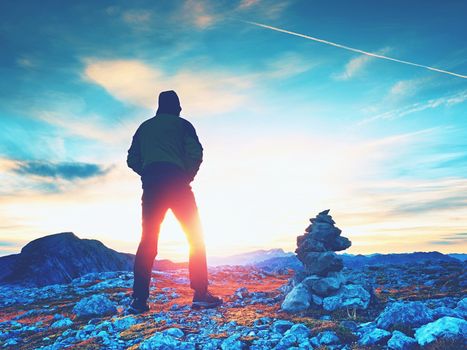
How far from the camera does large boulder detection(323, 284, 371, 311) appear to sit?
9703mm

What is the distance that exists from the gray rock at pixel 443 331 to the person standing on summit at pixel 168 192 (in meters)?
5.69

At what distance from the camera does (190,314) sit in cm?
938

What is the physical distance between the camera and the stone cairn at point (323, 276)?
1006 cm

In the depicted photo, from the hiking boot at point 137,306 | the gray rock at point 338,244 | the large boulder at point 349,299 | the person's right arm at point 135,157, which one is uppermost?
the person's right arm at point 135,157

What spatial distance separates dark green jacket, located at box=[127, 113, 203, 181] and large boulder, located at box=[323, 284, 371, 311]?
5.86 m

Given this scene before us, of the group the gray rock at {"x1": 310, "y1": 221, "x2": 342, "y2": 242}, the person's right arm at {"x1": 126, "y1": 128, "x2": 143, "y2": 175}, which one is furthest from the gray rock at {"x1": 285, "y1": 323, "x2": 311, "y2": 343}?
the gray rock at {"x1": 310, "y1": 221, "x2": 342, "y2": 242}

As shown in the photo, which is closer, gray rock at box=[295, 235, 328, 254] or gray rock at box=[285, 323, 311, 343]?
gray rock at box=[285, 323, 311, 343]

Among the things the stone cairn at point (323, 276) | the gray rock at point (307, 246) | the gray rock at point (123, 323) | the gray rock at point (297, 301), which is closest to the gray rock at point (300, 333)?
the stone cairn at point (323, 276)

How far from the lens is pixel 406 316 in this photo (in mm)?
6699

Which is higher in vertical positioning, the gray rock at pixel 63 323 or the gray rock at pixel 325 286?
the gray rock at pixel 325 286

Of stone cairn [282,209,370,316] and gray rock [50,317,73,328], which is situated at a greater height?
stone cairn [282,209,370,316]

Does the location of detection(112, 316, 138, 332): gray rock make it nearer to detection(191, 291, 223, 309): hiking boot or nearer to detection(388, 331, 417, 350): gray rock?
detection(191, 291, 223, 309): hiking boot

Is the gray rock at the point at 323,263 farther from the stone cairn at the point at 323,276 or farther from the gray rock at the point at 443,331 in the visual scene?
the gray rock at the point at 443,331

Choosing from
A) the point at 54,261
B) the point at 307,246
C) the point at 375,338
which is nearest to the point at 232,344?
the point at 375,338
